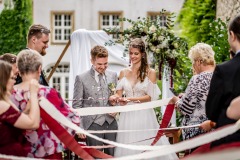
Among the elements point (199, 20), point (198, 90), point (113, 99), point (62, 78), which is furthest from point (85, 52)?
point (62, 78)

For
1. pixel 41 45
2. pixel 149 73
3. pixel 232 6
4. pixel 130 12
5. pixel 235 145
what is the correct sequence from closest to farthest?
pixel 235 145 → pixel 41 45 → pixel 149 73 → pixel 232 6 → pixel 130 12

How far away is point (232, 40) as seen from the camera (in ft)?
22.6

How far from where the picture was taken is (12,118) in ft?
22.4

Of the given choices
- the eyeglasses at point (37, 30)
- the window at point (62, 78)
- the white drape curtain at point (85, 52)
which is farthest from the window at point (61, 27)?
the eyeglasses at point (37, 30)

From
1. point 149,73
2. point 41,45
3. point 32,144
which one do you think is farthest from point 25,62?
point 149,73

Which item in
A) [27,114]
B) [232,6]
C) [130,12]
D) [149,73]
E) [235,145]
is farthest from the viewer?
[130,12]

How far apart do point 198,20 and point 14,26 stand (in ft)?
68.1

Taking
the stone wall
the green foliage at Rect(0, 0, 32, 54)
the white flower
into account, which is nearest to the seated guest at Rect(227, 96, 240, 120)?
the white flower

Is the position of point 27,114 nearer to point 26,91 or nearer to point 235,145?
point 26,91

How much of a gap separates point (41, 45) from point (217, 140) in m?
3.76

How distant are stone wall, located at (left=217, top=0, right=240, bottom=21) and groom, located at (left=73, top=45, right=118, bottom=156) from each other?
528 cm

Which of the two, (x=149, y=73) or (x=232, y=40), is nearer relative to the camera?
(x=232, y=40)

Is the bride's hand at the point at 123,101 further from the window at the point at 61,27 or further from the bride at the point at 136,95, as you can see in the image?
the window at the point at 61,27

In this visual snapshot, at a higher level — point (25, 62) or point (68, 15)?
point (68, 15)
